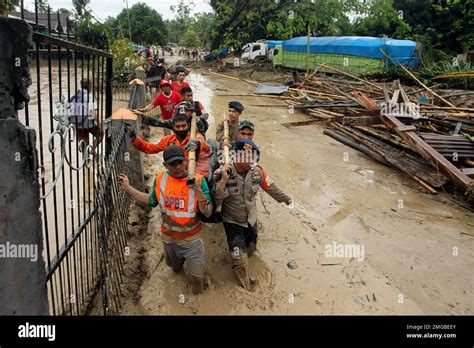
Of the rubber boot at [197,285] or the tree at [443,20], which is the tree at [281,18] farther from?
the rubber boot at [197,285]

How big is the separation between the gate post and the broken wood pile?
6268 millimetres

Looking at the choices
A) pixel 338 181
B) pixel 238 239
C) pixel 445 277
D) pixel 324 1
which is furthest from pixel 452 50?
pixel 238 239

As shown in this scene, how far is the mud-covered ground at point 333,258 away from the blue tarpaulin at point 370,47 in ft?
40.8

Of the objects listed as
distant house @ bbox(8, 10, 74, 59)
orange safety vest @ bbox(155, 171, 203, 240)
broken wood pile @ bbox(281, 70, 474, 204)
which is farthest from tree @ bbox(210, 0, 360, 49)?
distant house @ bbox(8, 10, 74, 59)

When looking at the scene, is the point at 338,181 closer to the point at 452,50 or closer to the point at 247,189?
the point at 247,189

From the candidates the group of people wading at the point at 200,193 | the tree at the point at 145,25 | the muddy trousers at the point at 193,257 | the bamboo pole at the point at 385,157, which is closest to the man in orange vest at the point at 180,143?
the group of people wading at the point at 200,193

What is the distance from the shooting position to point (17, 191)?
1542mm

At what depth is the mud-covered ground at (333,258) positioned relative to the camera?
3.44 metres

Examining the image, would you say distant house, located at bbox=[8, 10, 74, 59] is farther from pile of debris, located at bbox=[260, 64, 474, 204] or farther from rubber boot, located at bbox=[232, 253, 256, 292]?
pile of debris, located at bbox=[260, 64, 474, 204]

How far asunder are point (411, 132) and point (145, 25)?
4883 cm

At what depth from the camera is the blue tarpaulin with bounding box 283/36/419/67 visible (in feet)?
56.8

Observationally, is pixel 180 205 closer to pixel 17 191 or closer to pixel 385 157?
pixel 17 191

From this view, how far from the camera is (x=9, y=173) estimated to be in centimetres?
151

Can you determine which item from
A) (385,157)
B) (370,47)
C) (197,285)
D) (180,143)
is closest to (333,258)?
(197,285)
